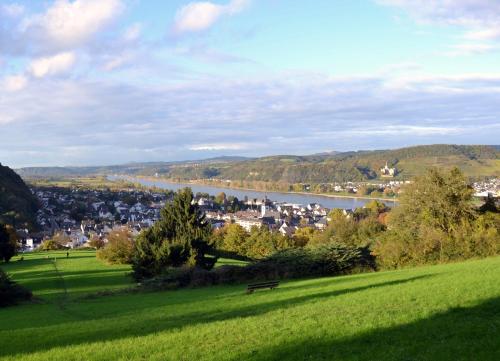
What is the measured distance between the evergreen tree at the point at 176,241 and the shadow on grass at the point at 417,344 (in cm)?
2488

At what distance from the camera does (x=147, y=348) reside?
9.70m

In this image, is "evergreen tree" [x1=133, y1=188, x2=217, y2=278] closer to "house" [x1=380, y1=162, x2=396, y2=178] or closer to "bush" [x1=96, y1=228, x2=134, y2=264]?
"bush" [x1=96, y1=228, x2=134, y2=264]

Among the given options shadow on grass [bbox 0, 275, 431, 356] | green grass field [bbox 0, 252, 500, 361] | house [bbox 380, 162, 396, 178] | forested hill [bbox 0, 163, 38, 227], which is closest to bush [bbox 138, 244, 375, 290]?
green grass field [bbox 0, 252, 500, 361]

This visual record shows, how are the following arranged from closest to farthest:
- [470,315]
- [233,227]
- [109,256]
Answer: [470,315] < [109,256] < [233,227]

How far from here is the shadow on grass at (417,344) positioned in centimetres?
739

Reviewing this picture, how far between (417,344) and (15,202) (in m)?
119

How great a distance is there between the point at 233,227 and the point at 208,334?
177 ft

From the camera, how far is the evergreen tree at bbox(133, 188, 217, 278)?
113ft

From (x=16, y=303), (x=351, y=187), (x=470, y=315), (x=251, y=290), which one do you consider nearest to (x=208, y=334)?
(x=470, y=315)

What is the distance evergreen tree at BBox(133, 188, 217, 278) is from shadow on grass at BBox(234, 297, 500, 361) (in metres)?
24.9

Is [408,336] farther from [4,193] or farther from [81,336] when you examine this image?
[4,193]

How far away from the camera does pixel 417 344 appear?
26.1 ft

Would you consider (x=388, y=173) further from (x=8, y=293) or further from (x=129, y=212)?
(x=8, y=293)

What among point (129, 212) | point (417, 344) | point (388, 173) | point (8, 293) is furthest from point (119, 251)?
point (388, 173)
